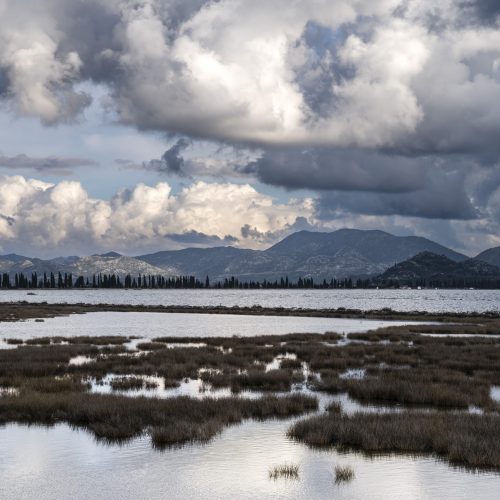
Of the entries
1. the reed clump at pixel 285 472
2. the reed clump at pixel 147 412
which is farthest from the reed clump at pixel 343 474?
the reed clump at pixel 147 412

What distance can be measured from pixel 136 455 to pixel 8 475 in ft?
12.2

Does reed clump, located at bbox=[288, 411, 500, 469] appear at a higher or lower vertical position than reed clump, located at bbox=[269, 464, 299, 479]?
higher

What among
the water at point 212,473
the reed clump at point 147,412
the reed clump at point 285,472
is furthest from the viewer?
the reed clump at point 147,412

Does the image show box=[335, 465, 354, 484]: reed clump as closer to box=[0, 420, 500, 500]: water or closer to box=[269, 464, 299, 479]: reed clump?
box=[0, 420, 500, 500]: water

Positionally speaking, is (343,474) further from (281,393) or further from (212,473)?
(281,393)

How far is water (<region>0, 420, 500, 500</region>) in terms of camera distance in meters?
16.3

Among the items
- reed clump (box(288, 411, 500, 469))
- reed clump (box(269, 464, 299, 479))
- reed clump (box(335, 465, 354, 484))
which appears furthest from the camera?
reed clump (box(288, 411, 500, 469))

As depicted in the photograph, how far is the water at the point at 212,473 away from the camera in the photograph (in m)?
16.3

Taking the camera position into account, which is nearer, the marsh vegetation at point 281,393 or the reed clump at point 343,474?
the reed clump at point 343,474

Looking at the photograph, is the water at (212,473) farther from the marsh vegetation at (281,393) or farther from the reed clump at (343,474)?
the marsh vegetation at (281,393)

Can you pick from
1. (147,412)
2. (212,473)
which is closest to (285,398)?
(147,412)

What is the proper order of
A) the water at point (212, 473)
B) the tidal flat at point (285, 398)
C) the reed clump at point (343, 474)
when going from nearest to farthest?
the water at point (212, 473) < the reed clump at point (343, 474) < the tidal flat at point (285, 398)

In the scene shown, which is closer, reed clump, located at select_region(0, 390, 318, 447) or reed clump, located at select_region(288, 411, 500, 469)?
reed clump, located at select_region(288, 411, 500, 469)

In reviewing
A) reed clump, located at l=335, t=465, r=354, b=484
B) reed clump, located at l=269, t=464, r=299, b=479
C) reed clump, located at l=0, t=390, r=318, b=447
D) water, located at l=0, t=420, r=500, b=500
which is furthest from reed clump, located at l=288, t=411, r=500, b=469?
reed clump, located at l=0, t=390, r=318, b=447
